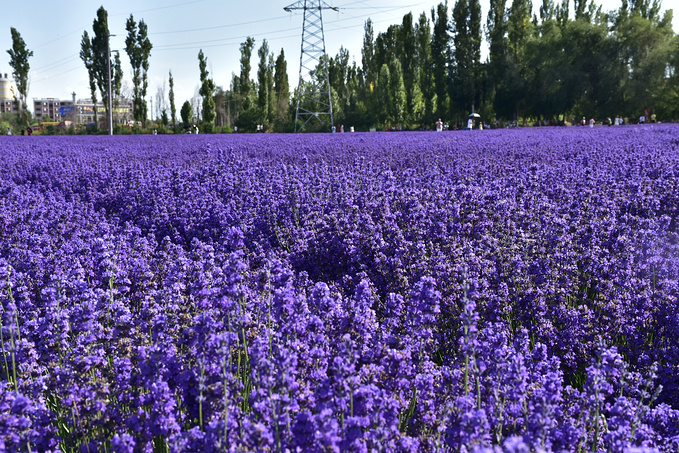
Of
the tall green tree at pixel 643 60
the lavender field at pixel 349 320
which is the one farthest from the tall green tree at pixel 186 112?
the lavender field at pixel 349 320

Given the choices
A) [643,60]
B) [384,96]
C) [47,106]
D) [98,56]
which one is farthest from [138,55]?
[47,106]

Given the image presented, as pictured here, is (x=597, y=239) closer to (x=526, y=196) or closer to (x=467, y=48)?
(x=526, y=196)

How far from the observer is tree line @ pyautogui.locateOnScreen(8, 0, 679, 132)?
38594 mm

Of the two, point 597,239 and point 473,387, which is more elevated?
point 597,239

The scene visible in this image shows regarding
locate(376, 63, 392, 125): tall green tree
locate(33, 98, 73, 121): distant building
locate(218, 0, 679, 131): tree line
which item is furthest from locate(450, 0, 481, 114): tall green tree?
locate(33, 98, 73, 121): distant building

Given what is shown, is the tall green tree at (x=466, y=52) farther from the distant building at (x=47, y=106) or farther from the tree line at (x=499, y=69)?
the distant building at (x=47, y=106)

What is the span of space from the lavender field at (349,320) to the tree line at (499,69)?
34.9 meters

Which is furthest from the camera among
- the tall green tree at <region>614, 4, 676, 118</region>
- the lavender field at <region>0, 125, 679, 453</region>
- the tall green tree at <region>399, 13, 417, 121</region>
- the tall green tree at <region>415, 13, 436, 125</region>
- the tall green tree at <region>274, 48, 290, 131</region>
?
the tall green tree at <region>274, 48, 290, 131</region>

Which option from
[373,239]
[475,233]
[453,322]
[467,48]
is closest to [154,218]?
[373,239]

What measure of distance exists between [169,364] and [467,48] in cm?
4383

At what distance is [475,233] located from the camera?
4273mm

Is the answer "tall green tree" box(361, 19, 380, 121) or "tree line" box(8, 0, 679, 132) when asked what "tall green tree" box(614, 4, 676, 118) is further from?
"tall green tree" box(361, 19, 380, 121)

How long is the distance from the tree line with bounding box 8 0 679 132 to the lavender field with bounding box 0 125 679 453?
3490cm

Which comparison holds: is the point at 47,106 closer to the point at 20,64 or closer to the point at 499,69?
the point at 20,64
